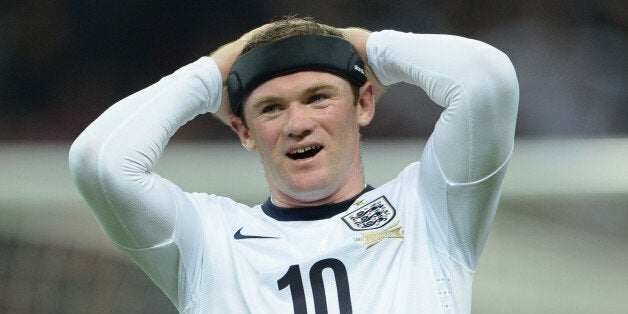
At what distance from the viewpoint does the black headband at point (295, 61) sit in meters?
2.22

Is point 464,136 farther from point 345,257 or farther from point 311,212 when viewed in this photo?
point 311,212

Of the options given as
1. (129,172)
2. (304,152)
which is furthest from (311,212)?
(129,172)

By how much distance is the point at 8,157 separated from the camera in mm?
4918

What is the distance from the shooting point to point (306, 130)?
2156mm

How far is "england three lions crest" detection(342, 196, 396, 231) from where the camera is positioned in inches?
84.7

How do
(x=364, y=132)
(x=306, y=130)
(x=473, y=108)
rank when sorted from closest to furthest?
1. (x=473, y=108)
2. (x=306, y=130)
3. (x=364, y=132)

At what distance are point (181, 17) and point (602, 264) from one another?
2.77m

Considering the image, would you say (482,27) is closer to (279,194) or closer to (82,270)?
(82,270)

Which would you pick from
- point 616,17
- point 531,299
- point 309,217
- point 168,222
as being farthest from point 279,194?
point 616,17

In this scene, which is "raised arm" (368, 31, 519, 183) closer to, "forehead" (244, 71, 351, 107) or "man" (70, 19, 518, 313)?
"man" (70, 19, 518, 313)

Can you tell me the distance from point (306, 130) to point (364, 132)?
9.82 feet

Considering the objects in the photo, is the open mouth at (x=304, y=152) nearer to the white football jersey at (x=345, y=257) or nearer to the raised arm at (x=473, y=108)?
the white football jersey at (x=345, y=257)

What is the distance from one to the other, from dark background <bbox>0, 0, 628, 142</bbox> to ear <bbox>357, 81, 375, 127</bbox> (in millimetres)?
2762

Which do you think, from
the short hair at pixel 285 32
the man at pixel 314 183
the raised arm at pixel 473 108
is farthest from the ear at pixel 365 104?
the raised arm at pixel 473 108
